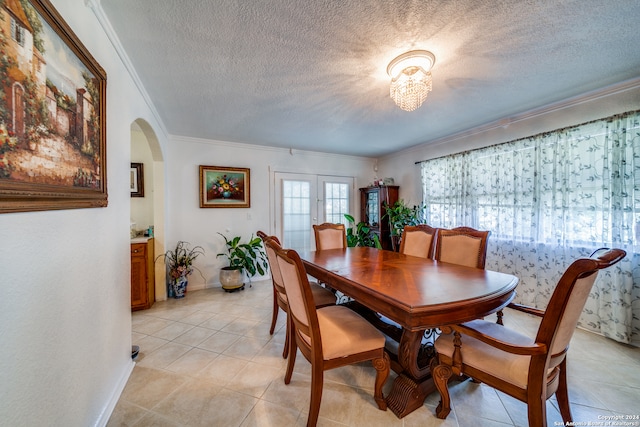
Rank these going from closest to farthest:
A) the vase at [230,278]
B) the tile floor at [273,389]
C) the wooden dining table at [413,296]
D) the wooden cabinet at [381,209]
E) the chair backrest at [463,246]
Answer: the wooden dining table at [413,296] < the tile floor at [273,389] < the chair backrest at [463,246] < the vase at [230,278] < the wooden cabinet at [381,209]

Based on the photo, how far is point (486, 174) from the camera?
315 cm

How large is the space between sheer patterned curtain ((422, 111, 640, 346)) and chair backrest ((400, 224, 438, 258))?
118 cm

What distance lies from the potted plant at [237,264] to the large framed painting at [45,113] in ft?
8.01

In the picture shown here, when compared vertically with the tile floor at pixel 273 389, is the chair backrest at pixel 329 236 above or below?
above

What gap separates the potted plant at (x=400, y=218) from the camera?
3951mm

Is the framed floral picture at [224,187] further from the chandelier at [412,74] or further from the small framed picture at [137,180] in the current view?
the chandelier at [412,74]

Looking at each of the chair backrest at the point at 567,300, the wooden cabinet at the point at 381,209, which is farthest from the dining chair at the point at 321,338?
the wooden cabinet at the point at 381,209

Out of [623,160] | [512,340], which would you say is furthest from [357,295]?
[623,160]

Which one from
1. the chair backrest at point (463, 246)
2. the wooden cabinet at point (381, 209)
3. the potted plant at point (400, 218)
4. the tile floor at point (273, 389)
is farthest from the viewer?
the wooden cabinet at point (381, 209)

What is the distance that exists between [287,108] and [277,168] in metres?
1.68

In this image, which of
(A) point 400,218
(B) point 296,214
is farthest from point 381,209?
(B) point 296,214

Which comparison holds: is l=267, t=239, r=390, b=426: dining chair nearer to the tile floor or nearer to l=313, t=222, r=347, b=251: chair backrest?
the tile floor

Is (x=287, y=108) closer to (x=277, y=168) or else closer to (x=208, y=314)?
(x=277, y=168)

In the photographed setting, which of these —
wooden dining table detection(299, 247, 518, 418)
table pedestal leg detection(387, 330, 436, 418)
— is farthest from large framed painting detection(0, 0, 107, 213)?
table pedestal leg detection(387, 330, 436, 418)
